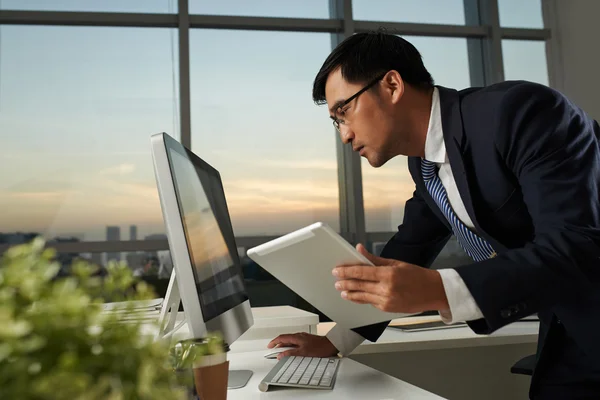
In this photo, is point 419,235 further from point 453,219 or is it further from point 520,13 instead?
point 520,13

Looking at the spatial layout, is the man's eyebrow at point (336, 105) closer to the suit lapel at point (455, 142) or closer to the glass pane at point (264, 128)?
the suit lapel at point (455, 142)

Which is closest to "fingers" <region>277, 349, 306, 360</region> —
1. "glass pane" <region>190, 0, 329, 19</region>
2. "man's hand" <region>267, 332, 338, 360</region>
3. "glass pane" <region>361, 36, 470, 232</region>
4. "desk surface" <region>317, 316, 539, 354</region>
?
"man's hand" <region>267, 332, 338, 360</region>

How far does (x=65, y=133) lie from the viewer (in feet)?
10.6

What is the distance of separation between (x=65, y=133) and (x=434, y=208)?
2.49 m

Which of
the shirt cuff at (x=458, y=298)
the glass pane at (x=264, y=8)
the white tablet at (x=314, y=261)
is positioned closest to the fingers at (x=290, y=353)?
the white tablet at (x=314, y=261)

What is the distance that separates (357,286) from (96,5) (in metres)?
3.04

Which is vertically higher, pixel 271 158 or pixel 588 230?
pixel 271 158

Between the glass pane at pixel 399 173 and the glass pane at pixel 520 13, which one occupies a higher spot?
the glass pane at pixel 520 13

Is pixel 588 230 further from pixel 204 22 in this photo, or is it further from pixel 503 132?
pixel 204 22

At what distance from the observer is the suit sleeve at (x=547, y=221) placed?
100 cm

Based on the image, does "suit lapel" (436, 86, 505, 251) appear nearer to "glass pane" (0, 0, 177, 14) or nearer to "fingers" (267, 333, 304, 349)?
"fingers" (267, 333, 304, 349)

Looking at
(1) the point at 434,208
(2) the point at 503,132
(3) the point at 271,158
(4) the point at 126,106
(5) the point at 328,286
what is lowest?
(5) the point at 328,286

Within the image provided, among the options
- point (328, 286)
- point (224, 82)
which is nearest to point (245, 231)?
point (224, 82)

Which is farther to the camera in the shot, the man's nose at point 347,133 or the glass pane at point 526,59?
the glass pane at point 526,59
